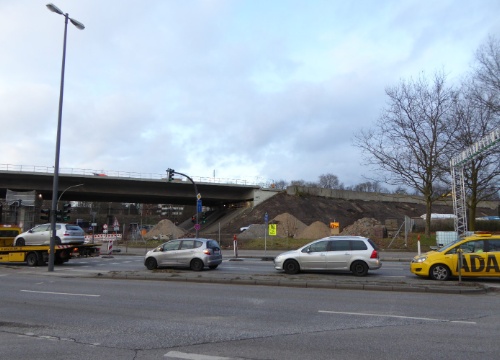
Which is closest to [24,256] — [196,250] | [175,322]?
[196,250]

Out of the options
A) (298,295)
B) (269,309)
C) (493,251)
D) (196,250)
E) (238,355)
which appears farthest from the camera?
(196,250)

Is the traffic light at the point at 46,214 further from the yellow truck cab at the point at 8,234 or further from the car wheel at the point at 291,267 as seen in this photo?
the car wheel at the point at 291,267

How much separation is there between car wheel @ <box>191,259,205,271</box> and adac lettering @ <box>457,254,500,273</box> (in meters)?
10.5

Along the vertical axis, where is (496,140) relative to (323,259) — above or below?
above

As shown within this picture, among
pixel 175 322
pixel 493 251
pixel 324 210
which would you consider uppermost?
pixel 324 210

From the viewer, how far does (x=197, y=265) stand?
1909cm

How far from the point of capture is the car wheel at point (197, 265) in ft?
62.4

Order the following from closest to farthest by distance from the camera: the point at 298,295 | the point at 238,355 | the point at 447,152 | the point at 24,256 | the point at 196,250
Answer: the point at 238,355, the point at 298,295, the point at 196,250, the point at 24,256, the point at 447,152

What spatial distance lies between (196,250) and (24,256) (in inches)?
408

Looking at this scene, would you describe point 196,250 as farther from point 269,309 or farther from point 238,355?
point 238,355

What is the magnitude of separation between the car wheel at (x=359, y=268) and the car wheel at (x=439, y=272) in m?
2.38

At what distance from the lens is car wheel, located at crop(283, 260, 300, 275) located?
17047 millimetres

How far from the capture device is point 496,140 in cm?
2405

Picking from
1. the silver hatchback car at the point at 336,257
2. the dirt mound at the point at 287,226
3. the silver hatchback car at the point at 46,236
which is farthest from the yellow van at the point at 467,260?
the dirt mound at the point at 287,226
